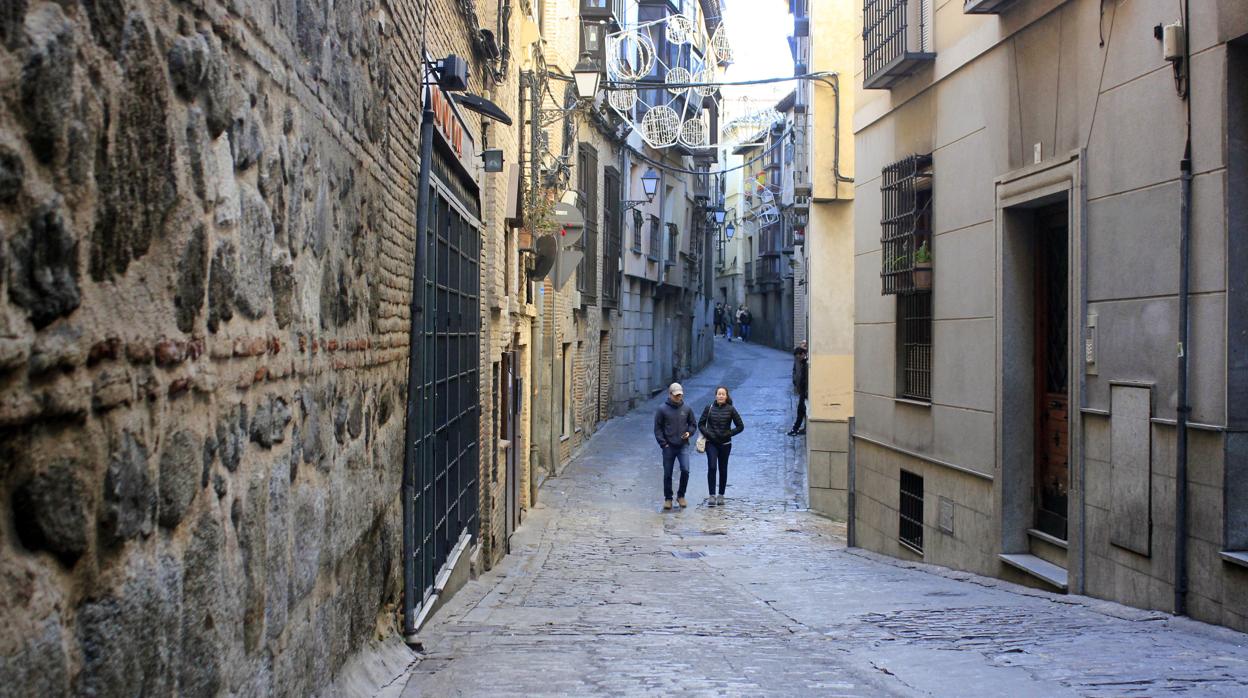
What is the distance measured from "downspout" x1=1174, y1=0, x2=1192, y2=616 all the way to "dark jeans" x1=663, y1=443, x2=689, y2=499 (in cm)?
986

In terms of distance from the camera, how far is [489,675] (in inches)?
221

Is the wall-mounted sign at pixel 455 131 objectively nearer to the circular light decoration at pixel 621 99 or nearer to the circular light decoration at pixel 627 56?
the circular light decoration at pixel 627 56

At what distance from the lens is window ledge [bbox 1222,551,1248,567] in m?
6.04

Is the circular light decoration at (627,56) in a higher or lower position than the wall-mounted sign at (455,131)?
higher

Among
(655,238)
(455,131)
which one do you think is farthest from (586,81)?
(655,238)

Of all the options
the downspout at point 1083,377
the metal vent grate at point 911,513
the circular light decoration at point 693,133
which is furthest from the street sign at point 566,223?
the circular light decoration at point 693,133

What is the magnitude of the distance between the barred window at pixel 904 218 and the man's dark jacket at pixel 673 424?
5.31 meters

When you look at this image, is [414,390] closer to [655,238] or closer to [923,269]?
[923,269]

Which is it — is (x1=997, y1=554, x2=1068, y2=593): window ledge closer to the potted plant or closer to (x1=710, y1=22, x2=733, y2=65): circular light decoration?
the potted plant

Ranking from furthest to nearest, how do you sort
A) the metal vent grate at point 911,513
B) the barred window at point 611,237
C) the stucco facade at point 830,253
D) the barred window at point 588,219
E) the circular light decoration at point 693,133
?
the circular light decoration at point 693,133
the barred window at point 611,237
the barred window at point 588,219
the stucco facade at point 830,253
the metal vent grate at point 911,513

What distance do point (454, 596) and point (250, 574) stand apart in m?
5.81

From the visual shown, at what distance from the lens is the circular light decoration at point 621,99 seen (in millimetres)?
23734

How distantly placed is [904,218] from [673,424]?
20.2ft

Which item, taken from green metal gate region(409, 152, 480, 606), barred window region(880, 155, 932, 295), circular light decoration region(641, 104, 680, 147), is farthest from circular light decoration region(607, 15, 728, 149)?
green metal gate region(409, 152, 480, 606)
